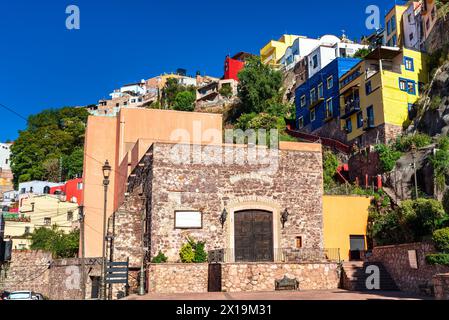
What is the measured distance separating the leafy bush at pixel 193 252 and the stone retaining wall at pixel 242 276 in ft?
1.78

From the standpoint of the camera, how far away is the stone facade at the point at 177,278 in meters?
20.4

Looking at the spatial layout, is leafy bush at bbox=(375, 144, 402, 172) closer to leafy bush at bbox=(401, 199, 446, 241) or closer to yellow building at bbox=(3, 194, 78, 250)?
leafy bush at bbox=(401, 199, 446, 241)

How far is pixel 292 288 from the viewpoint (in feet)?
66.7

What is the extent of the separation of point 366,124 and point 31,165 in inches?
1724

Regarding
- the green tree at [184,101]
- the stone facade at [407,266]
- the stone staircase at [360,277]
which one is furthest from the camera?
the green tree at [184,101]

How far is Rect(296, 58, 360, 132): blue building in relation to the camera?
149 ft

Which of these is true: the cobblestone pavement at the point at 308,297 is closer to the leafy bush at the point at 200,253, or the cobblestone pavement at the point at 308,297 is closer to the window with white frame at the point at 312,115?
the leafy bush at the point at 200,253

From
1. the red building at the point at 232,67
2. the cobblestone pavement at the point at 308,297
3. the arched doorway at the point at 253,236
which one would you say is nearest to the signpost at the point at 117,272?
the cobblestone pavement at the point at 308,297

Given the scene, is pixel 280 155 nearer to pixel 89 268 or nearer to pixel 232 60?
pixel 89 268

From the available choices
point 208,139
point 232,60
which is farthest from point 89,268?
point 232,60

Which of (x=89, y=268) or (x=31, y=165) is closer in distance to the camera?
(x=89, y=268)

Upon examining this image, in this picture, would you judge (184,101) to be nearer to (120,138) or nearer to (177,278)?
(120,138)

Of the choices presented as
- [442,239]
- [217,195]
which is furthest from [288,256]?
[442,239]
